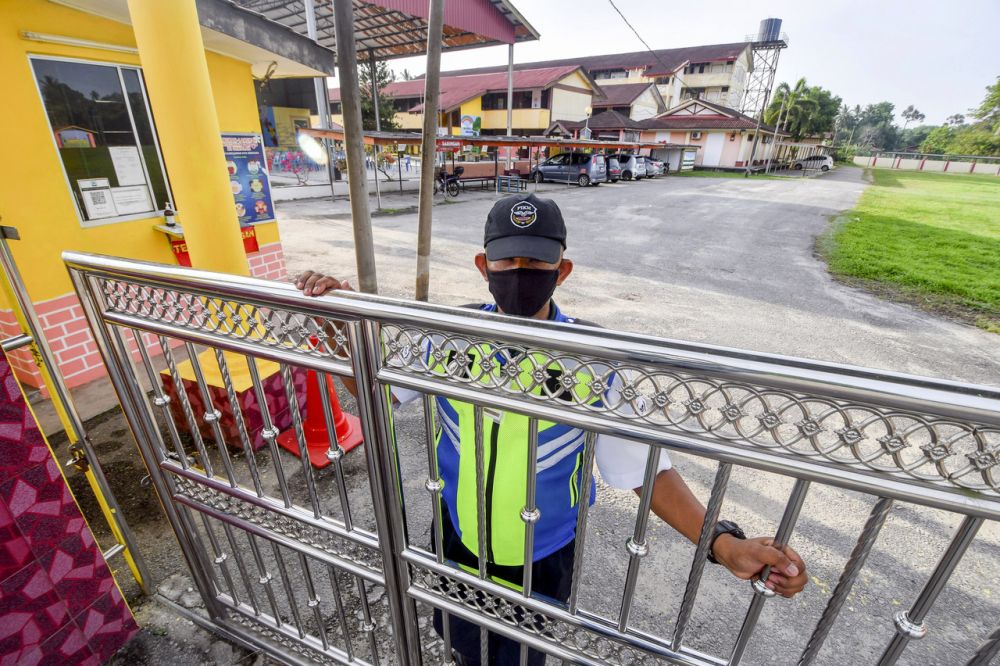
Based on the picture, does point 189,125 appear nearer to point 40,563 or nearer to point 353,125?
point 353,125

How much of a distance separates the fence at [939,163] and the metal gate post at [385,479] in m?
62.0

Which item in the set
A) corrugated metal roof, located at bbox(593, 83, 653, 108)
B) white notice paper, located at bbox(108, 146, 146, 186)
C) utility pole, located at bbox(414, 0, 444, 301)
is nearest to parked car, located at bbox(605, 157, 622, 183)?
corrugated metal roof, located at bbox(593, 83, 653, 108)

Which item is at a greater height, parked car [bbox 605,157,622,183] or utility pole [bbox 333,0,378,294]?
utility pole [bbox 333,0,378,294]

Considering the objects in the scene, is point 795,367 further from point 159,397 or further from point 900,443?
point 159,397

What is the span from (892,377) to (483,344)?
70 cm

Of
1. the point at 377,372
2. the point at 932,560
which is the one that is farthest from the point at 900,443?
the point at 932,560

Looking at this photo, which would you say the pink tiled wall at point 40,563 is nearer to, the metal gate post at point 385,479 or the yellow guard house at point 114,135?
the metal gate post at point 385,479

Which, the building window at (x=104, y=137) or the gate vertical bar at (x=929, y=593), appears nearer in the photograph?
the gate vertical bar at (x=929, y=593)

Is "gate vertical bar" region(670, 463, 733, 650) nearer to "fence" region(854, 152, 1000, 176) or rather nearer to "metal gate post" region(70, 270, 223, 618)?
"metal gate post" region(70, 270, 223, 618)

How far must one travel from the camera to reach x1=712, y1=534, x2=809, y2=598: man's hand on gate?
0.89 meters

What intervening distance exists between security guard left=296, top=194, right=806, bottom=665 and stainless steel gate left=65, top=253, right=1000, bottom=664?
0.30 feet

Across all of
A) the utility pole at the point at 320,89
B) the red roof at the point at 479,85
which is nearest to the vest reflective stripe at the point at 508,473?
the utility pole at the point at 320,89

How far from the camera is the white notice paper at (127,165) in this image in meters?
3.93

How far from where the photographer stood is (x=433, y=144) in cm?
480
